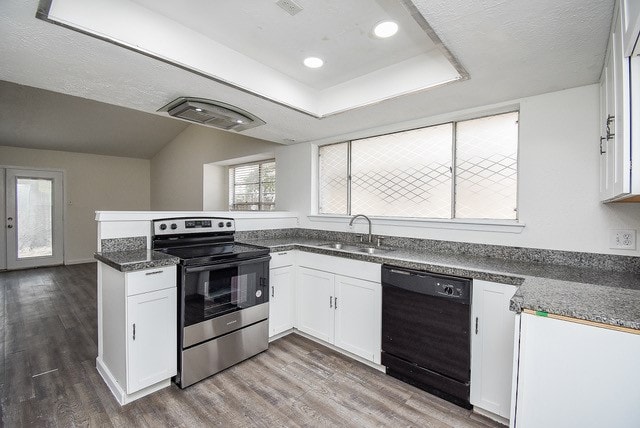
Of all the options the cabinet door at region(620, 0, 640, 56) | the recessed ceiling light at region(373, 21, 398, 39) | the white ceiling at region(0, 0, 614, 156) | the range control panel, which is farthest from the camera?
the range control panel

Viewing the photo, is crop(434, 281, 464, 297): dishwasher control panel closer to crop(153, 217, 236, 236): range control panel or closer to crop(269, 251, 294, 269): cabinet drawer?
crop(269, 251, 294, 269): cabinet drawer

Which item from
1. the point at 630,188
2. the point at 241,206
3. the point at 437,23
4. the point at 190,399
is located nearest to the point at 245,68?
the point at 437,23

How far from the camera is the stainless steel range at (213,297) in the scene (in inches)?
82.4

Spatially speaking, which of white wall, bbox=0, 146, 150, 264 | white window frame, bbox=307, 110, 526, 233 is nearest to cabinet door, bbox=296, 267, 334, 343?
white window frame, bbox=307, 110, 526, 233

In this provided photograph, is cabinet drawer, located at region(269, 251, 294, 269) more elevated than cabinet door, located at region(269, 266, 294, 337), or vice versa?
cabinet drawer, located at region(269, 251, 294, 269)

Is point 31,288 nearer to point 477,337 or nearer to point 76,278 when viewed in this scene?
point 76,278

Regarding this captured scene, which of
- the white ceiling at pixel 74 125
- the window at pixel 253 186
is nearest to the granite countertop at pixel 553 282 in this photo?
the window at pixel 253 186

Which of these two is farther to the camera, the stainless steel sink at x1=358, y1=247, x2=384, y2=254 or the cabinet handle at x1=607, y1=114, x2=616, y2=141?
the stainless steel sink at x1=358, y1=247, x2=384, y2=254

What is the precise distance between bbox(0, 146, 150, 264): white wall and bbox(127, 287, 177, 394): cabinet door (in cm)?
586

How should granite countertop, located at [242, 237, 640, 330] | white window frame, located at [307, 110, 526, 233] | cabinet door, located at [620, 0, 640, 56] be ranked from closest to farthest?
cabinet door, located at [620, 0, 640, 56] < granite countertop, located at [242, 237, 640, 330] < white window frame, located at [307, 110, 526, 233]

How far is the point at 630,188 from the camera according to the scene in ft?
3.68

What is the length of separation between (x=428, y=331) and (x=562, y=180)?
4.50 ft

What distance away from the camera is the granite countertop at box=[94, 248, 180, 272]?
1.86 meters

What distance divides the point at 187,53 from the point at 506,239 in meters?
2.50
